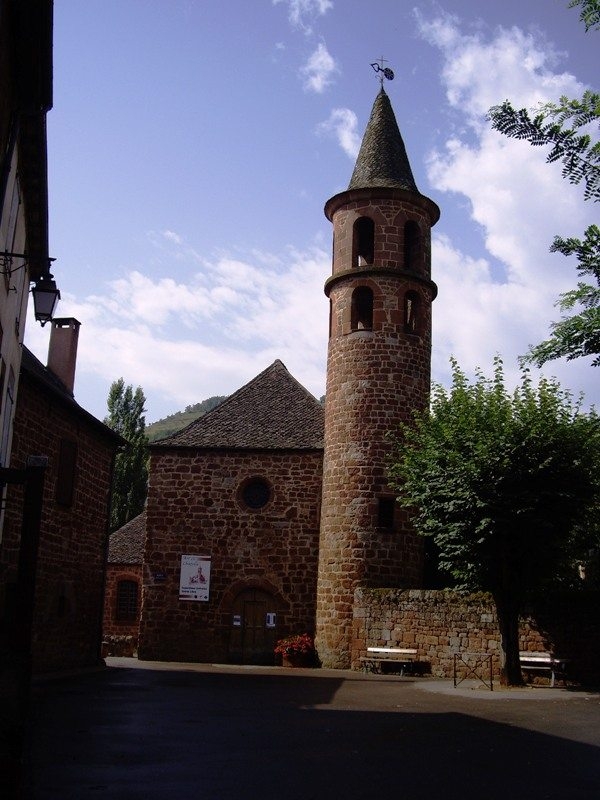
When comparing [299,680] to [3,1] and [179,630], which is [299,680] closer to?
[179,630]

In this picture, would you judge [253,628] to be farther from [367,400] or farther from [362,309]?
[362,309]

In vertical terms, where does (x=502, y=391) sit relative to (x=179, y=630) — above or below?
above

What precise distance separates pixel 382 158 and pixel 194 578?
14.2 metres

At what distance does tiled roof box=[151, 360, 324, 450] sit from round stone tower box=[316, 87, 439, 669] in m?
2.01

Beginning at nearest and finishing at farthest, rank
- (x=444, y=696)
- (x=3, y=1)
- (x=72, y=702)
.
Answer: (x=3, y=1), (x=72, y=702), (x=444, y=696)

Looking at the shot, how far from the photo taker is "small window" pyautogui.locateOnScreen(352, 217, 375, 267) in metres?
26.5

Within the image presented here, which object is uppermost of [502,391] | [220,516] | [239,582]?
[502,391]

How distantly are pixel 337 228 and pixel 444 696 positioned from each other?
1581 centimetres

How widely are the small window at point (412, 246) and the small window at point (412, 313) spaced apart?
0.88m

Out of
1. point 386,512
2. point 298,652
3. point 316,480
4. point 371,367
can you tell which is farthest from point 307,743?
point 316,480

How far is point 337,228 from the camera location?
88.8ft

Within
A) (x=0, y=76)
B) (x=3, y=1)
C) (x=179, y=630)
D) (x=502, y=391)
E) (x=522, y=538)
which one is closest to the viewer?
(x=3, y=1)

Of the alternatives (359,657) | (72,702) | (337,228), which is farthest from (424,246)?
(72,702)

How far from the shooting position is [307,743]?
9320mm
